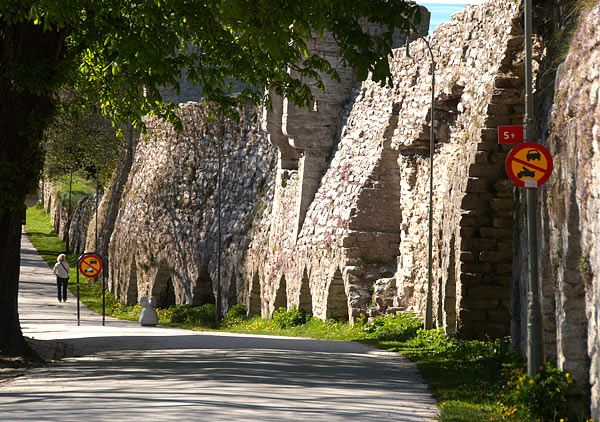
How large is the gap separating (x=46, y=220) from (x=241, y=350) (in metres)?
61.0

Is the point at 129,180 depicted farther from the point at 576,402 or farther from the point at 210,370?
the point at 576,402

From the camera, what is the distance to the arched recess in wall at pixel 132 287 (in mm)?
38272

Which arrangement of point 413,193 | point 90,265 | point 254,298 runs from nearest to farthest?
point 413,193 → point 90,265 → point 254,298

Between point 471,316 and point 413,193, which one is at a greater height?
point 413,193

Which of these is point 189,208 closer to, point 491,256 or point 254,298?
point 254,298

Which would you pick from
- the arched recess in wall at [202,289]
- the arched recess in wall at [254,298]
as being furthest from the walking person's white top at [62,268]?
the arched recess in wall at [254,298]

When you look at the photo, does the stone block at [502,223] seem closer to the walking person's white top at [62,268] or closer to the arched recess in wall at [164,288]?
the walking person's white top at [62,268]

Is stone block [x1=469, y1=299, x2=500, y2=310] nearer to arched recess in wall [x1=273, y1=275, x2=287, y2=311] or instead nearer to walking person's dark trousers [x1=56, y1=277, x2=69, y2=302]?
arched recess in wall [x1=273, y1=275, x2=287, y2=311]

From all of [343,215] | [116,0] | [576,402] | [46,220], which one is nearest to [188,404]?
[576,402]

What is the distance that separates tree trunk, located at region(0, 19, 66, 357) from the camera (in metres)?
11.8

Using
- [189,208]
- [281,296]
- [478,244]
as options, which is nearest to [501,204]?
[478,244]

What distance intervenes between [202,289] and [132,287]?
6.77 metres

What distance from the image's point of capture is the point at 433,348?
49.7 ft

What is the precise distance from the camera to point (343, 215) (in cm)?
2219
